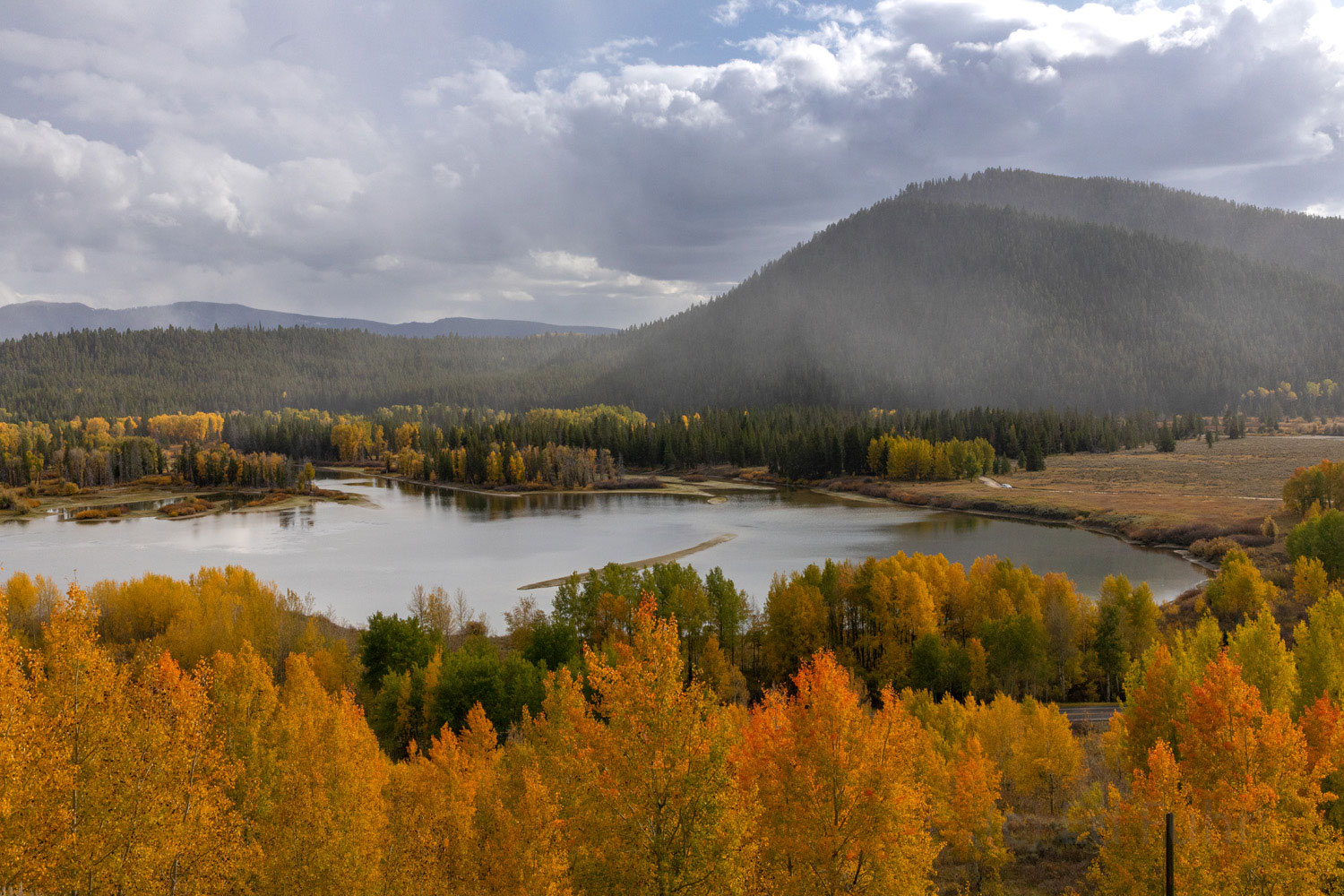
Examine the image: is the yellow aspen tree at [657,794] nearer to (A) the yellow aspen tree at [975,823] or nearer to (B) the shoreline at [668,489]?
(A) the yellow aspen tree at [975,823]

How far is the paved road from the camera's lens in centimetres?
4034

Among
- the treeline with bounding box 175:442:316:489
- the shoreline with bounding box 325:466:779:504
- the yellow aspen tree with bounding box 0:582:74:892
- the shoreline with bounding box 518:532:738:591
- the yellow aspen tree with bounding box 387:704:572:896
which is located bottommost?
the shoreline with bounding box 518:532:738:591

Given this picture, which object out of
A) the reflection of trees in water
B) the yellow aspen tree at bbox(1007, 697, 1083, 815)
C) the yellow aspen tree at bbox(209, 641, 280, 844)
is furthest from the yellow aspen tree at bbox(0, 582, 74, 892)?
the reflection of trees in water

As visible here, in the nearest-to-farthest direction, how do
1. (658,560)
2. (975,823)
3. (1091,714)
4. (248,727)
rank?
(975,823) → (248,727) → (1091,714) → (658,560)

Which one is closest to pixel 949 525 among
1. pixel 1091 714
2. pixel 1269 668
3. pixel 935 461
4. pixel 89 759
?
pixel 935 461

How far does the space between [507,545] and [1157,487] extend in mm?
87799

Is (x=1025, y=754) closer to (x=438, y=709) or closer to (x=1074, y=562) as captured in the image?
(x=438, y=709)

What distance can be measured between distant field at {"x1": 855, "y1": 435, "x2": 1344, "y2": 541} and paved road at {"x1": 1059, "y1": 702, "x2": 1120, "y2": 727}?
4818 cm

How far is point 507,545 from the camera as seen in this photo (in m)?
90.4

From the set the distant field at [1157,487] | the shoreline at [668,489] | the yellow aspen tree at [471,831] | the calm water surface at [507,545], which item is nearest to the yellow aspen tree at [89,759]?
the yellow aspen tree at [471,831]

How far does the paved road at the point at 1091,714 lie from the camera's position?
40344 mm

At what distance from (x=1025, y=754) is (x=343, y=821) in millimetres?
25336

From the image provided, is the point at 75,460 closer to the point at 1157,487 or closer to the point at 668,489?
the point at 668,489

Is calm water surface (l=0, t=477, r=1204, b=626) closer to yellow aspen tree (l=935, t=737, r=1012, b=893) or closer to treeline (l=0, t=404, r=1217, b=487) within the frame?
treeline (l=0, t=404, r=1217, b=487)
